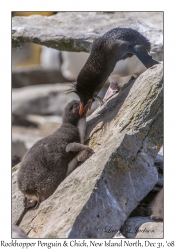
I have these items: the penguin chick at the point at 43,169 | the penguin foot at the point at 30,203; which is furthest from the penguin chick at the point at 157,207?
the penguin foot at the point at 30,203

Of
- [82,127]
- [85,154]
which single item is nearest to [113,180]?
[85,154]

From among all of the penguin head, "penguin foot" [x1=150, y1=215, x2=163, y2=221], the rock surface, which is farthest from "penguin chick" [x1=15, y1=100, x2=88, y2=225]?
the rock surface

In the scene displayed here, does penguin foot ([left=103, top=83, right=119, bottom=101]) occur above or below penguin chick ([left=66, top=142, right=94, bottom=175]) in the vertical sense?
above

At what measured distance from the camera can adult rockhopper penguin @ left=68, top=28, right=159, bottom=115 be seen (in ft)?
20.7

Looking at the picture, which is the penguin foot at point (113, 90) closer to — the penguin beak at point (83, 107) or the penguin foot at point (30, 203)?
the penguin beak at point (83, 107)

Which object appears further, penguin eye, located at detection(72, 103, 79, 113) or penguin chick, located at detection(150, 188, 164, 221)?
penguin eye, located at detection(72, 103, 79, 113)

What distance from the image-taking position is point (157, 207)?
589 centimetres

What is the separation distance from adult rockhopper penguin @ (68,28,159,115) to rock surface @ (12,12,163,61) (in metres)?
1.61

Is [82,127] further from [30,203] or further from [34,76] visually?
[34,76]

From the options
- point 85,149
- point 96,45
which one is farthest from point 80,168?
point 96,45

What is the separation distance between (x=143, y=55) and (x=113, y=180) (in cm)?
170

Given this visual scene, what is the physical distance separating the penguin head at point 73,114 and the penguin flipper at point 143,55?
0.81 m

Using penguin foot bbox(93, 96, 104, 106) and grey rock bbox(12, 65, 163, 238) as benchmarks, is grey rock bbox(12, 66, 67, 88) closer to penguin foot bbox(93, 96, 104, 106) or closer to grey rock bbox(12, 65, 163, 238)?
penguin foot bbox(93, 96, 104, 106)

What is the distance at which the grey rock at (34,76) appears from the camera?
19.1 m
